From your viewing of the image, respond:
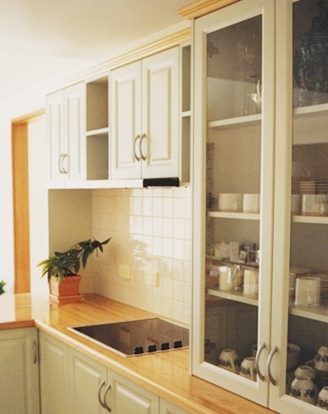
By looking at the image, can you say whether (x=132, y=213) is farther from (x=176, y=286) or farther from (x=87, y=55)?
(x=87, y=55)

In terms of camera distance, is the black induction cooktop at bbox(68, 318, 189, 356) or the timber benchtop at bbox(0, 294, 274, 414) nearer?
the timber benchtop at bbox(0, 294, 274, 414)

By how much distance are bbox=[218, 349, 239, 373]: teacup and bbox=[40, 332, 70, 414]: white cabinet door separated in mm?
1084

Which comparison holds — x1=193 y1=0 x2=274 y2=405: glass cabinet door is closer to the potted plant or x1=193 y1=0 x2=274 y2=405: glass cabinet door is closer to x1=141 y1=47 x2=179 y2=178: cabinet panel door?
x1=141 y1=47 x2=179 y2=178: cabinet panel door

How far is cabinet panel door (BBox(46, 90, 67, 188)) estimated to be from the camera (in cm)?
354

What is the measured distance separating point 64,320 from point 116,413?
831 mm

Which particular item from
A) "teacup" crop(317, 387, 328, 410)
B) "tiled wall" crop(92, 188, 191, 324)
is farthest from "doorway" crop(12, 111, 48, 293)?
"teacup" crop(317, 387, 328, 410)

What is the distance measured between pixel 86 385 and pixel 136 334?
442mm

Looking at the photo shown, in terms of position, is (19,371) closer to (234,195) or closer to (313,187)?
(234,195)

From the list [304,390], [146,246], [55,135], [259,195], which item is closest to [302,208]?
[259,195]

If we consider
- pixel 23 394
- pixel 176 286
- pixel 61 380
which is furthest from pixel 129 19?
pixel 23 394

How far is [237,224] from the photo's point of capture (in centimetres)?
196

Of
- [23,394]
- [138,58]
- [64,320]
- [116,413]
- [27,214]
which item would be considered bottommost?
[23,394]

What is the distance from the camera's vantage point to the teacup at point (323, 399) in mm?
1636

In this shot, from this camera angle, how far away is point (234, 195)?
198 cm
